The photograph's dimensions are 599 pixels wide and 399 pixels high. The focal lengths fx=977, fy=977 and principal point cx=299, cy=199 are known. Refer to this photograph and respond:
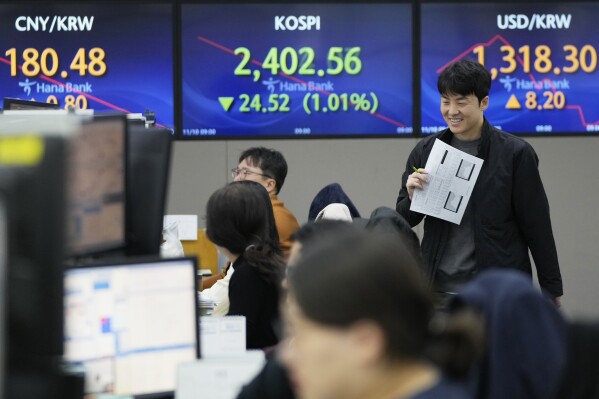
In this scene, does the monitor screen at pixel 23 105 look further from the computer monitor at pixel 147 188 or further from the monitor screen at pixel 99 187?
the monitor screen at pixel 99 187

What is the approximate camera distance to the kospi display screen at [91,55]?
568 centimetres

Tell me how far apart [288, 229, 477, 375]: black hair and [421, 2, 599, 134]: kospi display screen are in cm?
466

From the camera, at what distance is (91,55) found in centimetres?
570

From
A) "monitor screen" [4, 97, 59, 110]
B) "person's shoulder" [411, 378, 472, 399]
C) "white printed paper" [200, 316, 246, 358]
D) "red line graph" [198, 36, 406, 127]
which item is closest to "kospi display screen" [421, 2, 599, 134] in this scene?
"red line graph" [198, 36, 406, 127]

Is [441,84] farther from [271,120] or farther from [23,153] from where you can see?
[23,153]

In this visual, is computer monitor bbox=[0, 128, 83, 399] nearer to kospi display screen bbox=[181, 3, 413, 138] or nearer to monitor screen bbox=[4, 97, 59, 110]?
monitor screen bbox=[4, 97, 59, 110]

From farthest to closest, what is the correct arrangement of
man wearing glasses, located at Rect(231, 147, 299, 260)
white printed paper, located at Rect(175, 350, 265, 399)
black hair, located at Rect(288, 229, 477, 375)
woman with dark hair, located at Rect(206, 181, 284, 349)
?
1. man wearing glasses, located at Rect(231, 147, 299, 260)
2. woman with dark hair, located at Rect(206, 181, 284, 349)
3. white printed paper, located at Rect(175, 350, 265, 399)
4. black hair, located at Rect(288, 229, 477, 375)

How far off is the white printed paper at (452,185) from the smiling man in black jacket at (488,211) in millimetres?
58

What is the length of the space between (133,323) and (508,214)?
189 centimetres

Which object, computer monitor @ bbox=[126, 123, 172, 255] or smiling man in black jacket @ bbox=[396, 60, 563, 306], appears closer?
computer monitor @ bbox=[126, 123, 172, 255]

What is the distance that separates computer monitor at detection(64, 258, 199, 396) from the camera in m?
2.13

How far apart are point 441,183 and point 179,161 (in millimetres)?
2499

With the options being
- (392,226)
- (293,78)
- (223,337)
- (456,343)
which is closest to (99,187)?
(223,337)

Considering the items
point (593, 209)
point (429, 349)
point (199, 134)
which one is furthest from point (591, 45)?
point (429, 349)
